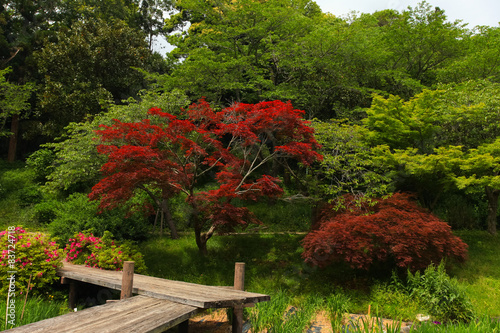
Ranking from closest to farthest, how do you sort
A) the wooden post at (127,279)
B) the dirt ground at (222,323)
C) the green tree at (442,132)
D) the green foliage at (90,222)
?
the wooden post at (127,279) < the dirt ground at (222,323) < the green tree at (442,132) < the green foliage at (90,222)

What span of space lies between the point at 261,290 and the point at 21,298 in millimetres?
4960

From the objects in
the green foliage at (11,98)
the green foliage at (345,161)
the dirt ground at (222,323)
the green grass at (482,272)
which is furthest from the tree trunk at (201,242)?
the green foliage at (11,98)

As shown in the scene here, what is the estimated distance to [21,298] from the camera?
6086mm

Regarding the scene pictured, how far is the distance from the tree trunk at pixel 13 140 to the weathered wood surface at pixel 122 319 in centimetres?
1851

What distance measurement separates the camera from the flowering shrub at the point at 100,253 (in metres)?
7.78

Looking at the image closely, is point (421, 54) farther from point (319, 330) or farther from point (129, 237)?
point (129, 237)

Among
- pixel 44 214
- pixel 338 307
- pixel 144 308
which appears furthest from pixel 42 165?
pixel 338 307

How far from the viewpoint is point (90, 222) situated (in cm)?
938

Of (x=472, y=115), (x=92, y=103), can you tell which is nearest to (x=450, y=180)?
(x=472, y=115)

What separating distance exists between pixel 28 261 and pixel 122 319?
148 inches

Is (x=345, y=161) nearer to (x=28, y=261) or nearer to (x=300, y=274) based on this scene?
(x=300, y=274)

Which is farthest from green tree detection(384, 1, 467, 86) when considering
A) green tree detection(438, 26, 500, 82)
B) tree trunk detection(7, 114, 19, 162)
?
tree trunk detection(7, 114, 19, 162)

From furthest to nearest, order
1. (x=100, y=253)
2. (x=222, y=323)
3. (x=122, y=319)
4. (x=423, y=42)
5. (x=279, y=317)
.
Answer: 1. (x=423, y=42)
2. (x=100, y=253)
3. (x=222, y=323)
4. (x=279, y=317)
5. (x=122, y=319)

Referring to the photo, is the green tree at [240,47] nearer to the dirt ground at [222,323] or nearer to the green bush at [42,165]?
the green bush at [42,165]
